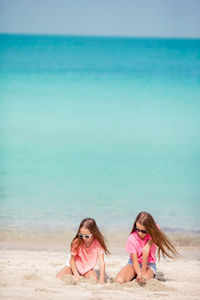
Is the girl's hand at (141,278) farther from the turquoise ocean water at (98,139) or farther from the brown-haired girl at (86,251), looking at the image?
the turquoise ocean water at (98,139)

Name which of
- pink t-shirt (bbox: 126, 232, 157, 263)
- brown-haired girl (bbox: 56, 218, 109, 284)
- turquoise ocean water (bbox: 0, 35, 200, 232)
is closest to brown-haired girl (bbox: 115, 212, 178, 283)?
pink t-shirt (bbox: 126, 232, 157, 263)

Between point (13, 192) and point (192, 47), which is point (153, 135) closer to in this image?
point (13, 192)

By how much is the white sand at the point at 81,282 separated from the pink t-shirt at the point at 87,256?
0.17 meters

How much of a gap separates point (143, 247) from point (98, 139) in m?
7.96

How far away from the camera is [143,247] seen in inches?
172

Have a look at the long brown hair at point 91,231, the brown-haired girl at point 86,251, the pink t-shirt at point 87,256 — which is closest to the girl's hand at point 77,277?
the brown-haired girl at point 86,251

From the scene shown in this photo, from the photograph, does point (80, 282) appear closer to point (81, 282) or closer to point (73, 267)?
point (81, 282)

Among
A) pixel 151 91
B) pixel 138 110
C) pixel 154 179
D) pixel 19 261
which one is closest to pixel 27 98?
pixel 138 110

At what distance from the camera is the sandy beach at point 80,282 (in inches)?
152

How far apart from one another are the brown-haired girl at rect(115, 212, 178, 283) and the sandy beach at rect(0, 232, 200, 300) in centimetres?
10

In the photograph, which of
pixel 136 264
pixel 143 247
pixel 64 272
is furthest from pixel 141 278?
pixel 64 272

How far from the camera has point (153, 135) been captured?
1270 centimetres

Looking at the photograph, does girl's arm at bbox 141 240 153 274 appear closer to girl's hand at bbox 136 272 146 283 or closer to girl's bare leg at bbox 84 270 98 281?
girl's hand at bbox 136 272 146 283

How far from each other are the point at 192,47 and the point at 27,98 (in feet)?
45.9
